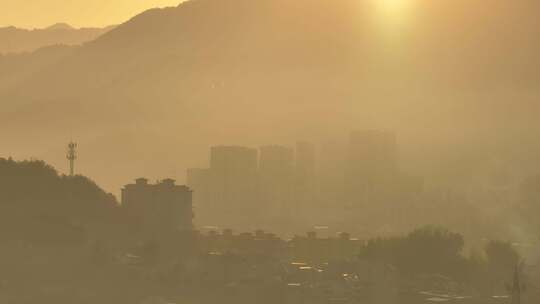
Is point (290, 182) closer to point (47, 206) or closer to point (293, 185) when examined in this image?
point (293, 185)

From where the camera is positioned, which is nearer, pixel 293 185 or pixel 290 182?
pixel 293 185

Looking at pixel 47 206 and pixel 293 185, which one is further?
pixel 293 185

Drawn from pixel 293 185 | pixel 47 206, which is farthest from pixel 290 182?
pixel 47 206

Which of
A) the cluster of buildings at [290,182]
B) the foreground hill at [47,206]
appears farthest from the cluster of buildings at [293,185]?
the foreground hill at [47,206]

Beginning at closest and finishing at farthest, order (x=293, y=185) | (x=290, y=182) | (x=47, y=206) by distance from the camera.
Answer: (x=47, y=206) → (x=293, y=185) → (x=290, y=182)

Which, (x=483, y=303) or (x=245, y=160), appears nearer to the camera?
(x=483, y=303)

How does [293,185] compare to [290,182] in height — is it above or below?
below

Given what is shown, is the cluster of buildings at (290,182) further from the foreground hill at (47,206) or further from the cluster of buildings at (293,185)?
the foreground hill at (47,206)

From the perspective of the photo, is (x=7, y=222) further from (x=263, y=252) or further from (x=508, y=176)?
(x=508, y=176)


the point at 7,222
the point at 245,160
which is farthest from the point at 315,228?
the point at 7,222

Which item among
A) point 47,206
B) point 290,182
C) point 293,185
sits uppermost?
point 290,182

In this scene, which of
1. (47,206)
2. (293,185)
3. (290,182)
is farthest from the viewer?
(290,182)
